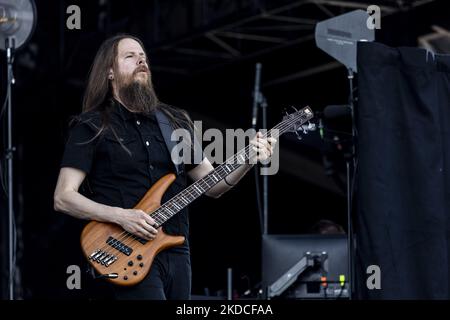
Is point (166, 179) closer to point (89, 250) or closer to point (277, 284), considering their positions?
point (89, 250)

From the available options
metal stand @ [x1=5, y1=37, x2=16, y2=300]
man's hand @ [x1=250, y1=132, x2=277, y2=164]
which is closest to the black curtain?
man's hand @ [x1=250, y1=132, x2=277, y2=164]

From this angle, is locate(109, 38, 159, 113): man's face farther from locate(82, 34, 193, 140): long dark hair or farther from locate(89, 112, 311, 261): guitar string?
locate(89, 112, 311, 261): guitar string

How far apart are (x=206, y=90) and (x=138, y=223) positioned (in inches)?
351

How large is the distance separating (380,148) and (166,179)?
1.09 m

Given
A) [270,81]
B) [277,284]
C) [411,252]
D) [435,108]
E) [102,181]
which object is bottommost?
[277,284]

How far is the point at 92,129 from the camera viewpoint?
193 inches

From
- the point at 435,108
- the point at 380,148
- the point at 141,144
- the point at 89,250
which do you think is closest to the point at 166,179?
the point at 141,144

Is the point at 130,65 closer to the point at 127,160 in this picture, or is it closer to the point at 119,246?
the point at 127,160

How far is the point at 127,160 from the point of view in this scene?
189 inches

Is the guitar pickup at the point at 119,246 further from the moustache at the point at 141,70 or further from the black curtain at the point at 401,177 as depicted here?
the black curtain at the point at 401,177

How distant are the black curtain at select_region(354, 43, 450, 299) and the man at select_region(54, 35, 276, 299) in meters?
0.63

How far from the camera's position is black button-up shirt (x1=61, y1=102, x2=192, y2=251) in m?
4.80

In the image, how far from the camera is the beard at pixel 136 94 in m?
5.00
